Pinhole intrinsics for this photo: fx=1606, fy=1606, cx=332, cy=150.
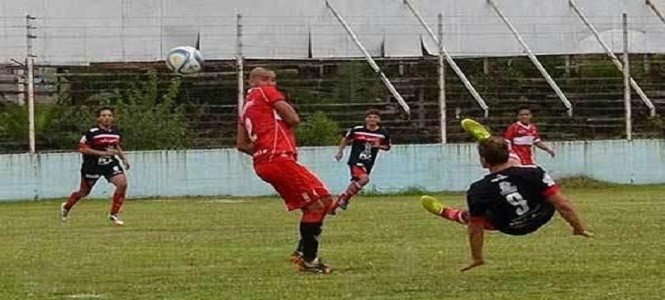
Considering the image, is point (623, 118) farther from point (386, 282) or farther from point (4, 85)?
point (386, 282)

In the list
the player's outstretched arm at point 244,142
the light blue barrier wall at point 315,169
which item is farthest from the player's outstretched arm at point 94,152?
the player's outstretched arm at point 244,142

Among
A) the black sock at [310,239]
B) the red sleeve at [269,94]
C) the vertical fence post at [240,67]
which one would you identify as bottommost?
the black sock at [310,239]

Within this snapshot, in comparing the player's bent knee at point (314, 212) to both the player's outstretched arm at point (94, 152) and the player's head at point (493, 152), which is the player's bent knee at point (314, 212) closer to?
the player's head at point (493, 152)

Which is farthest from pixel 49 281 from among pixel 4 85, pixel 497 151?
pixel 4 85

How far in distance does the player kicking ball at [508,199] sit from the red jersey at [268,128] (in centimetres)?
221

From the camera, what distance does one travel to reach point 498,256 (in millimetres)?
14977

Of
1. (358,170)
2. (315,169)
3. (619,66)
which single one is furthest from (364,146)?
(619,66)

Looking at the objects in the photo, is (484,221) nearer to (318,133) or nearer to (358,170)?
(358,170)

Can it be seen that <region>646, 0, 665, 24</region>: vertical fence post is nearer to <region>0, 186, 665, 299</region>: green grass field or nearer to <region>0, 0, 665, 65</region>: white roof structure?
<region>0, 0, 665, 65</region>: white roof structure

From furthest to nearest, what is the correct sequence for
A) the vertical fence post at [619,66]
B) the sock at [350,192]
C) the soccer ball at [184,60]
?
the vertical fence post at [619,66] → the soccer ball at [184,60] → the sock at [350,192]

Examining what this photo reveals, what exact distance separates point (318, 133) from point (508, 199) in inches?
885

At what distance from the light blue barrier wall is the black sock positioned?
64.8 feet

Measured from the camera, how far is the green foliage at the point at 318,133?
114ft

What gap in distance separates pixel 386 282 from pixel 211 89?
22.5 metres
